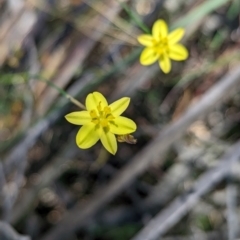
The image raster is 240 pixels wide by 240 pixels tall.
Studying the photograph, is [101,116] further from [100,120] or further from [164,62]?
[164,62]

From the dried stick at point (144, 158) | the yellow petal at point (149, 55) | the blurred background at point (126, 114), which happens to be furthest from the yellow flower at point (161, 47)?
the dried stick at point (144, 158)

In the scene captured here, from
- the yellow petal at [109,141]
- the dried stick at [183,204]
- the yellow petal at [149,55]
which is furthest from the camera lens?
the dried stick at [183,204]

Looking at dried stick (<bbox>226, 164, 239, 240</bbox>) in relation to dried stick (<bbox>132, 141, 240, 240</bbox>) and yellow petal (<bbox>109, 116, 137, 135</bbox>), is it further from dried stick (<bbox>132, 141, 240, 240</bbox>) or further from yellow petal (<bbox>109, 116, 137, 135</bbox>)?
yellow petal (<bbox>109, 116, 137, 135</bbox>)

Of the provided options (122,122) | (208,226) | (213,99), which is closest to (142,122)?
(213,99)

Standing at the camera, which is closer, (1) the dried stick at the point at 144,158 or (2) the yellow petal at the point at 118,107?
(2) the yellow petal at the point at 118,107

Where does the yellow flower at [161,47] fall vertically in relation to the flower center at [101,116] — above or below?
above

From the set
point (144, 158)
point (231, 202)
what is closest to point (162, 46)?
point (144, 158)

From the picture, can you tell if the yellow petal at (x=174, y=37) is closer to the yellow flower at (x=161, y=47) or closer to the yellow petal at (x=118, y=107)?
the yellow flower at (x=161, y=47)

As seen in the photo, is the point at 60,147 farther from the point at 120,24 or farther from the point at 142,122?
the point at 120,24
